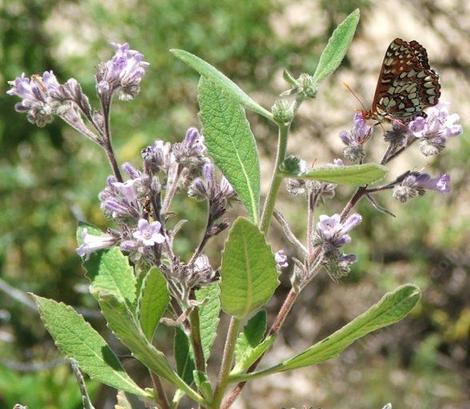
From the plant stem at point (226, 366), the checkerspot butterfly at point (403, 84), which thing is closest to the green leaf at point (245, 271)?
the plant stem at point (226, 366)

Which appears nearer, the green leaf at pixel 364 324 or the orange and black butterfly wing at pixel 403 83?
the green leaf at pixel 364 324

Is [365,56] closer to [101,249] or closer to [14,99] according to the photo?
[14,99]

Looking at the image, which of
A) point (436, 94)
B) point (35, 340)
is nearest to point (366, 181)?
point (436, 94)

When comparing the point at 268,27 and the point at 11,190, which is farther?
the point at 268,27

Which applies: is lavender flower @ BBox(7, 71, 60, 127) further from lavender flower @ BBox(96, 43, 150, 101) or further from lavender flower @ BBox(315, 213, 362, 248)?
lavender flower @ BBox(315, 213, 362, 248)

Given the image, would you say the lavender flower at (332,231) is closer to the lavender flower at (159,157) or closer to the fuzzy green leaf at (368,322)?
the fuzzy green leaf at (368,322)

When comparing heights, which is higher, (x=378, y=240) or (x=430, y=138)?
(x=430, y=138)
